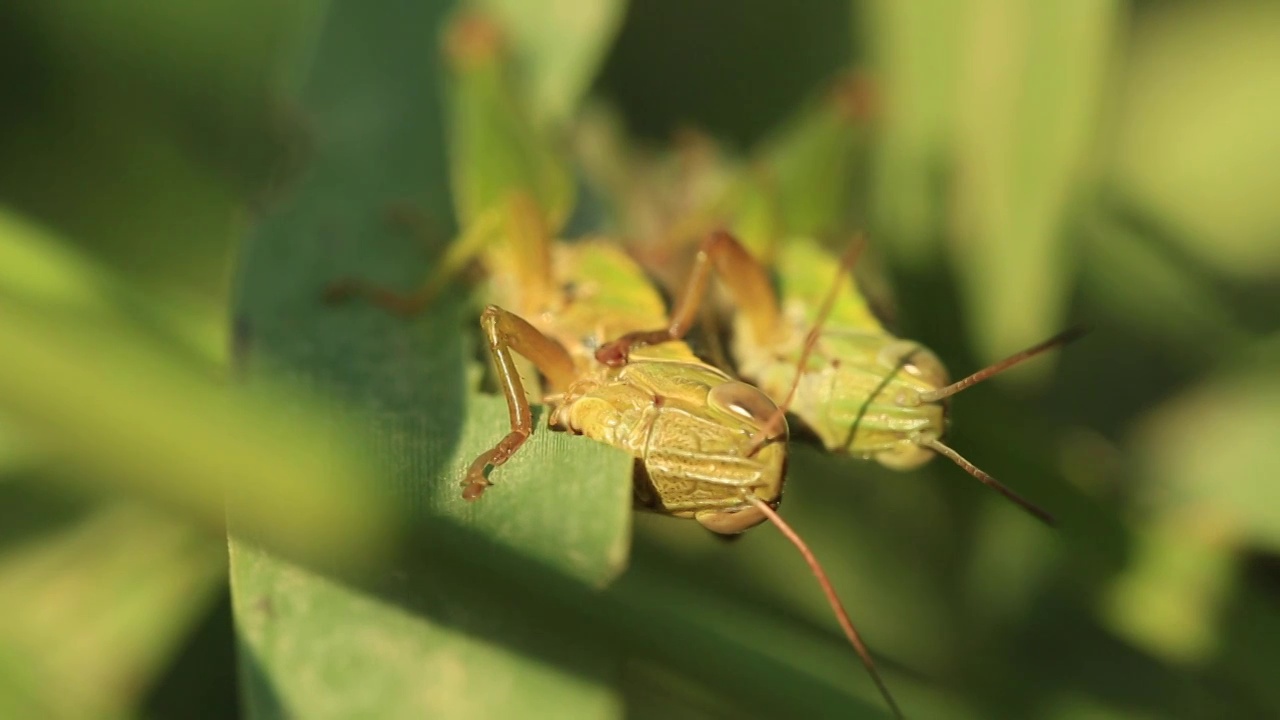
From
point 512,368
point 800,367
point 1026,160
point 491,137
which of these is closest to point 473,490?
point 512,368

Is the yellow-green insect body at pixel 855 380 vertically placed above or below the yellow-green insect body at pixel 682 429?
below

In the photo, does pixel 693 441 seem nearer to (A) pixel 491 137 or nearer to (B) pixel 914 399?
(B) pixel 914 399

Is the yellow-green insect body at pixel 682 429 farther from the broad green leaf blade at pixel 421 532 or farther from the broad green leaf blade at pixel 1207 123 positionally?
the broad green leaf blade at pixel 1207 123

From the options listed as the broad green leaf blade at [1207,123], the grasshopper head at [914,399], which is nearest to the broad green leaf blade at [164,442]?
the grasshopper head at [914,399]

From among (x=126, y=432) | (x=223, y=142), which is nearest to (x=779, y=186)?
(x=223, y=142)

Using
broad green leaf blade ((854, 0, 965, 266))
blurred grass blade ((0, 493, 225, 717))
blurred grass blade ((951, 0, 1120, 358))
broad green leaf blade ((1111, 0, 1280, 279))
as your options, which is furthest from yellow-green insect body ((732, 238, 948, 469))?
broad green leaf blade ((1111, 0, 1280, 279))

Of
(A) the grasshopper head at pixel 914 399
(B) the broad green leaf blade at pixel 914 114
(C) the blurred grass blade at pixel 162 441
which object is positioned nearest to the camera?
(C) the blurred grass blade at pixel 162 441

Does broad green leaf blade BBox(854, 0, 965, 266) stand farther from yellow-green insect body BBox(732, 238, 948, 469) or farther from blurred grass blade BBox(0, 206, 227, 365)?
blurred grass blade BBox(0, 206, 227, 365)

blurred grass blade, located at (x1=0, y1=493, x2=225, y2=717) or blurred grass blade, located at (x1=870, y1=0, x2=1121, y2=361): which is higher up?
blurred grass blade, located at (x1=870, y1=0, x2=1121, y2=361)
